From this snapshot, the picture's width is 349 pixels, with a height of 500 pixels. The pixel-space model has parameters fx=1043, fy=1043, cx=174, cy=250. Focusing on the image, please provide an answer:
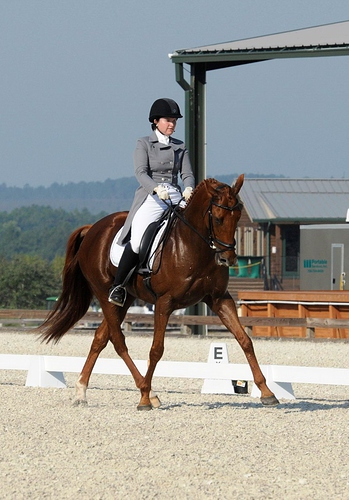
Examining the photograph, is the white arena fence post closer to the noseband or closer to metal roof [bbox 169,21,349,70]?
the noseband

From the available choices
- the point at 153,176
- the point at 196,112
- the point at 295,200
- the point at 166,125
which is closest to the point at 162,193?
the point at 153,176

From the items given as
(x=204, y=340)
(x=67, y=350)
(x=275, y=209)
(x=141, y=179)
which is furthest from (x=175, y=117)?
(x=275, y=209)

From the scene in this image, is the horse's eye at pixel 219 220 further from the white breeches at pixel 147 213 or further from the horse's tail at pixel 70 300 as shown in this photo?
the horse's tail at pixel 70 300

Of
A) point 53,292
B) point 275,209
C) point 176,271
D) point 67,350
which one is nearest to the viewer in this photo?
point 176,271

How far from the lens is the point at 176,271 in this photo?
28.9 ft

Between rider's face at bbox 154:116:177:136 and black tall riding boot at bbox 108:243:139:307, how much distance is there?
1079 millimetres

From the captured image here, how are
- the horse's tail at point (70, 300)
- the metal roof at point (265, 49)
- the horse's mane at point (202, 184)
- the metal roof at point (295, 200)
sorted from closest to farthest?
the horse's mane at point (202, 184) < the horse's tail at point (70, 300) < the metal roof at point (265, 49) < the metal roof at point (295, 200)

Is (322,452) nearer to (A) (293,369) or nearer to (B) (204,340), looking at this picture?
(A) (293,369)

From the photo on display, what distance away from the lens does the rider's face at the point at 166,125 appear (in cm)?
938

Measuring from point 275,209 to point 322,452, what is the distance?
41613mm

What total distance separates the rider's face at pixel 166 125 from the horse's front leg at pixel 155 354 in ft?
5.33

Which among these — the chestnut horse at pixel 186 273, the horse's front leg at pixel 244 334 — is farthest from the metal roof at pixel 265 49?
the horse's front leg at pixel 244 334

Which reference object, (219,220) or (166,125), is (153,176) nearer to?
(166,125)

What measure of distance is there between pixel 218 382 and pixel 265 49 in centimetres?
1180
